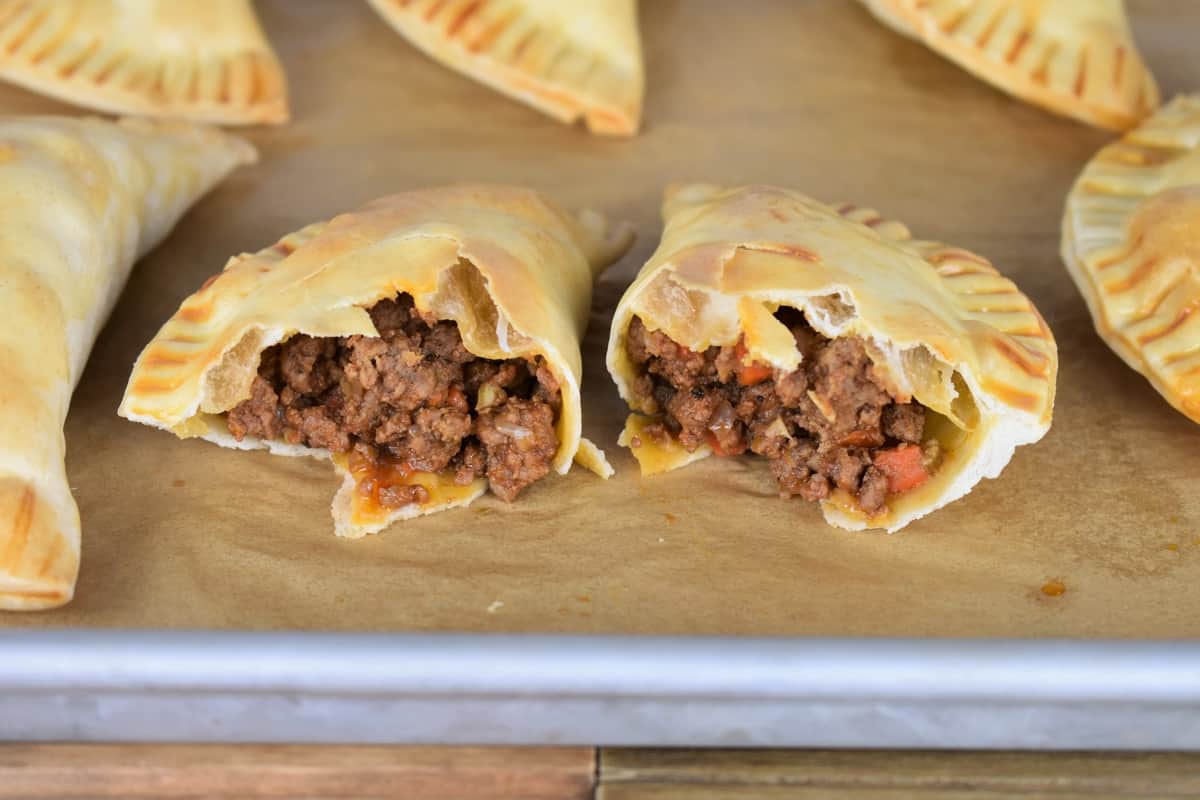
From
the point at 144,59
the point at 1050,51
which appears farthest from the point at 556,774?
the point at 1050,51

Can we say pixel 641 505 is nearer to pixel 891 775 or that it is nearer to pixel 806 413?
pixel 806 413

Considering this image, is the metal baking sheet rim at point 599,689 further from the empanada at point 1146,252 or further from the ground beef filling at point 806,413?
the empanada at point 1146,252

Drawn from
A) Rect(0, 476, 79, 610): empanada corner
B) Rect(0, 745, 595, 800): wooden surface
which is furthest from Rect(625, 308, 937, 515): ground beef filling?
Rect(0, 476, 79, 610): empanada corner

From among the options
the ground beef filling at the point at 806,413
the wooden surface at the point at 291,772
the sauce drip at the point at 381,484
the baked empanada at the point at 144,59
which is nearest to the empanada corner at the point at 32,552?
the wooden surface at the point at 291,772

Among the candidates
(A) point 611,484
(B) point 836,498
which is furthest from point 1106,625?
(A) point 611,484

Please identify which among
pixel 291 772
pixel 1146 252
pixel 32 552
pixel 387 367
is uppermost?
pixel 1146 252

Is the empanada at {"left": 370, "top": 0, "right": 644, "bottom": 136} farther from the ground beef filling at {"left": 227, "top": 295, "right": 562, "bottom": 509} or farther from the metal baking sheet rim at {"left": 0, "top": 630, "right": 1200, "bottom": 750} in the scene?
the metal baking sheet rim at {"left": 0, "top": 630, "right": 1200, "bottom": 750}
